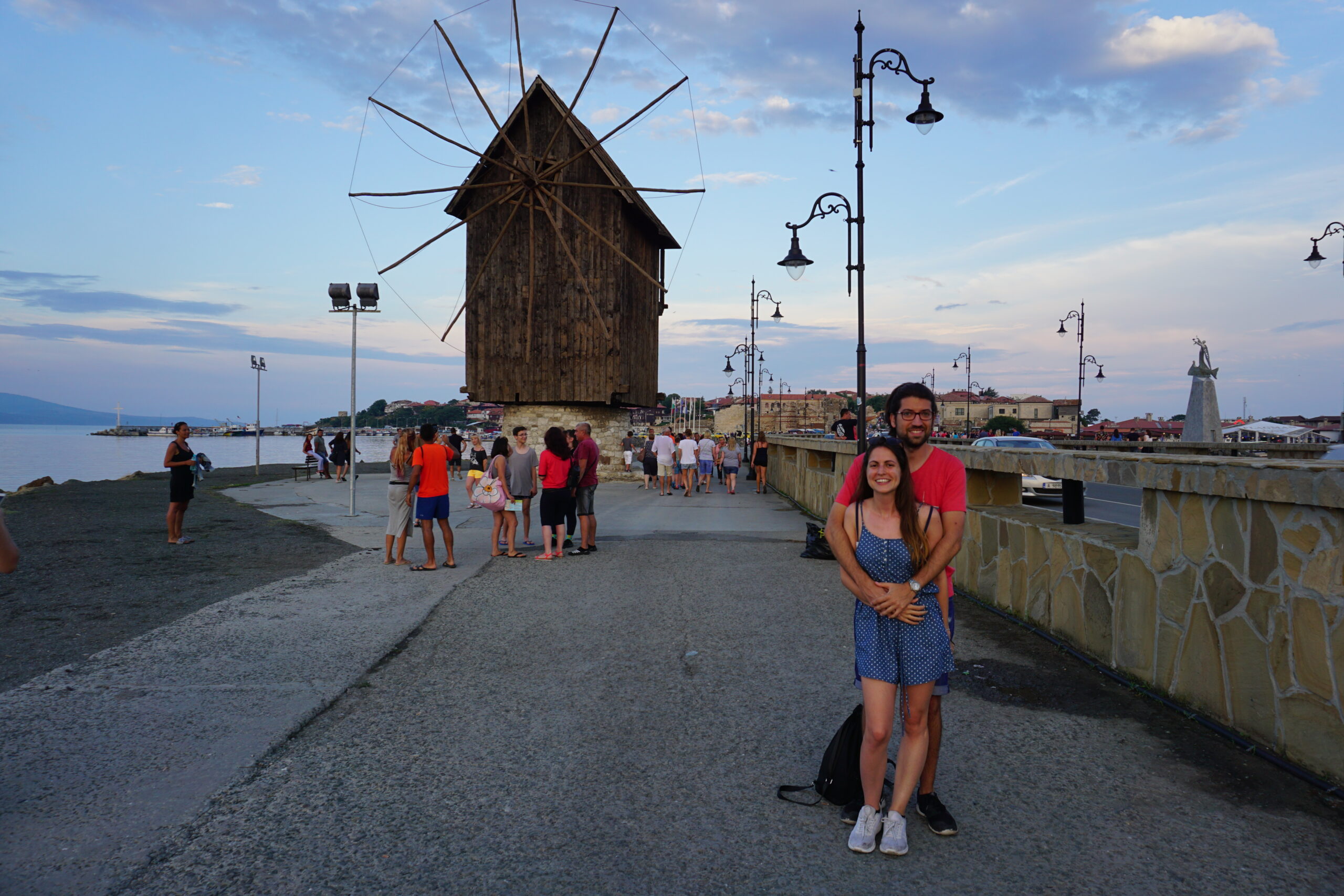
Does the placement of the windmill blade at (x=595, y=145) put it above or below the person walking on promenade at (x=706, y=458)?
above

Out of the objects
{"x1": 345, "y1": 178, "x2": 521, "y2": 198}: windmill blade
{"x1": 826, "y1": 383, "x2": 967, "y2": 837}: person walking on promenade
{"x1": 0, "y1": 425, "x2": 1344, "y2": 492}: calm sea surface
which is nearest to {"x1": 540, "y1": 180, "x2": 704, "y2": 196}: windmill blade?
{"x1": 345, "y1": 178, "x2": 521, "y2": 198}: windmill blade

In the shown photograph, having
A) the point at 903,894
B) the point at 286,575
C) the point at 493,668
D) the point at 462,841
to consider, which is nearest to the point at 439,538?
the point at 286,575

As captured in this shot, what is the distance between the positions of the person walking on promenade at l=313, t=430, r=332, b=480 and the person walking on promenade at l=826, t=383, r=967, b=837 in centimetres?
3068

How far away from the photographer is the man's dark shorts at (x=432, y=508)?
1073 centimetres

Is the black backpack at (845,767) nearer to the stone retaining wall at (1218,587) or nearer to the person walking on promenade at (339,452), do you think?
the stone retaining wall at (1218,587)

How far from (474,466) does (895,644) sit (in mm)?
28773

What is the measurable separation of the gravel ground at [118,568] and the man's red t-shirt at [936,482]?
5495mm

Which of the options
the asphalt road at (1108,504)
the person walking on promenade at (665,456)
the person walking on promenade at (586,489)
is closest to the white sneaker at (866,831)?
the person walking on promenade at (586,489)

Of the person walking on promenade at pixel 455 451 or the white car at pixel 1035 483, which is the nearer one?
the white car at pixel 1035 483

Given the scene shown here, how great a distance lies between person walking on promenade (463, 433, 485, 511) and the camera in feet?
41.8

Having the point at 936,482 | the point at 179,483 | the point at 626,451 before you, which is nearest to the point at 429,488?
the point at 179,483

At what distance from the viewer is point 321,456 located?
32.9 meters

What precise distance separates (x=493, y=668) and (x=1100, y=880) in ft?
13.7

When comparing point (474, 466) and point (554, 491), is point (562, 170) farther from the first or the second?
point (554, 491)
